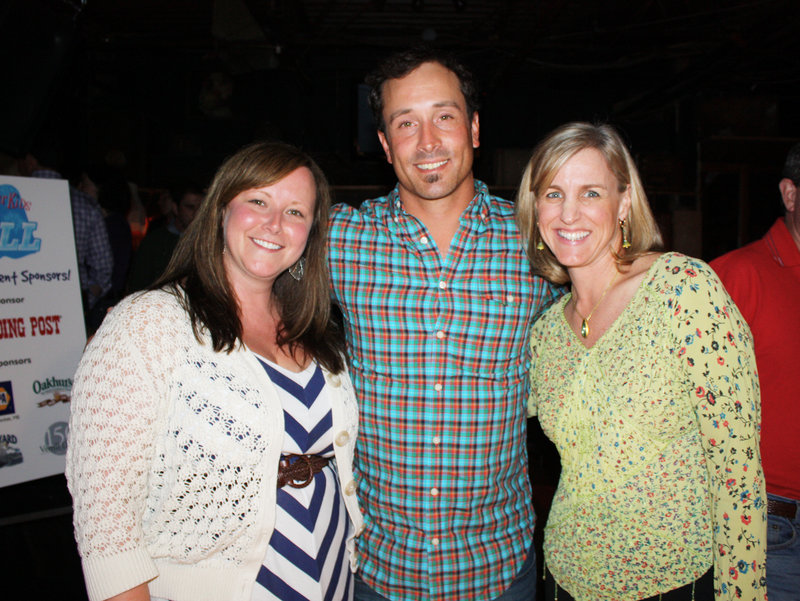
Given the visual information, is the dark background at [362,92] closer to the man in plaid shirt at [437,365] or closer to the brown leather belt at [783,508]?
the brown leather belt at [783,508]

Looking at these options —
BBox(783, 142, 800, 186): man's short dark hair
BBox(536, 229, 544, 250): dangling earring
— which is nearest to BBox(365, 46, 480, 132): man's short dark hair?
BBox(536, 229, 544, 250): dangling earring

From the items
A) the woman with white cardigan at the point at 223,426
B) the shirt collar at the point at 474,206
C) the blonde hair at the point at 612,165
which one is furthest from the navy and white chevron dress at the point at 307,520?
the blonde hair at the point at 612,165

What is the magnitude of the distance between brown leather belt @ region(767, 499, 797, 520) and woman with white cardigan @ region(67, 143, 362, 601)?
137 centimetres

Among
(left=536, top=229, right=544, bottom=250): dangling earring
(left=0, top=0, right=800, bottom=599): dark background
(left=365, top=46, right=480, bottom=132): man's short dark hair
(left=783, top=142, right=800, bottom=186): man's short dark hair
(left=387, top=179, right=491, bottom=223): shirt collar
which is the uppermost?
(left=0, top=0, right=800, bottom=599): dark background

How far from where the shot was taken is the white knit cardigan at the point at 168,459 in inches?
50.6

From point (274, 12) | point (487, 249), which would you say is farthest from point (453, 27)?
point (487, 249)

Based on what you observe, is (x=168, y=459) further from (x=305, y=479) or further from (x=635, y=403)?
(x=635, y=403)

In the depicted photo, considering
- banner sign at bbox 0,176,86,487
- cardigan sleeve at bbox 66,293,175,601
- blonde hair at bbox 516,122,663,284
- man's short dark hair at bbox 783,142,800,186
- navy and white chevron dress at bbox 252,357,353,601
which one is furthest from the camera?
banner sign at bbox 0,176,86,487

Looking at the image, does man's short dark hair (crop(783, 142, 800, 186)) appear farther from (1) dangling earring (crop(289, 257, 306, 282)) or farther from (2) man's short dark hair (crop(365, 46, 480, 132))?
(1) dangling earring (crop(289, 257, 306, 282))

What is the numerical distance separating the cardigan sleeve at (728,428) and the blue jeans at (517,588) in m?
A: 0.60

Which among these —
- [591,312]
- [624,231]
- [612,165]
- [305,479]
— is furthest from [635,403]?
[305,479]

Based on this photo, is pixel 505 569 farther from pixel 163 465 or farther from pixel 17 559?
pixel 17 559

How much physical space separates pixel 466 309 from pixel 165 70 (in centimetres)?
829

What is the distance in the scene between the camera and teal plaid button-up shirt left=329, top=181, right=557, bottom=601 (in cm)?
174
